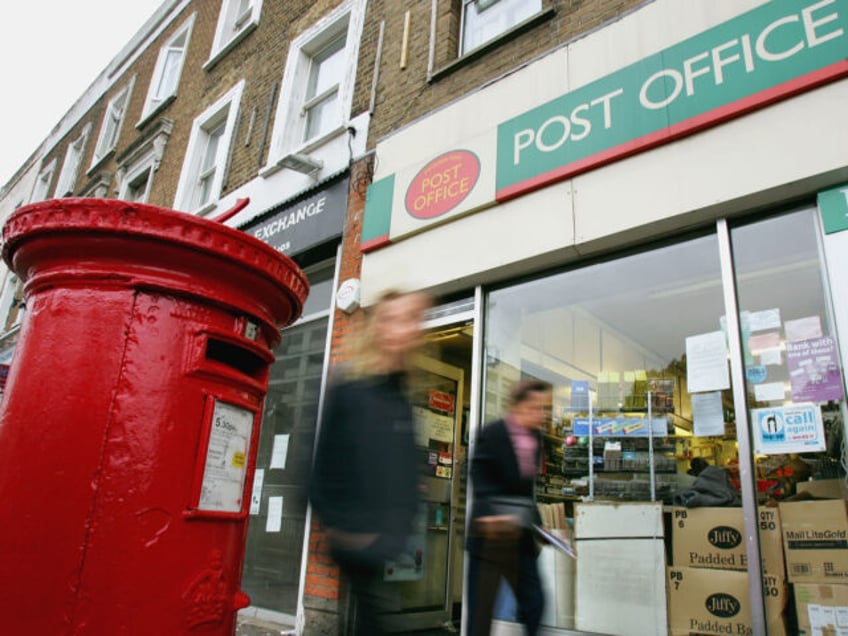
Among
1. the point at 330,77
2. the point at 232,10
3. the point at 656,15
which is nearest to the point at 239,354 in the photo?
the point at 656,15

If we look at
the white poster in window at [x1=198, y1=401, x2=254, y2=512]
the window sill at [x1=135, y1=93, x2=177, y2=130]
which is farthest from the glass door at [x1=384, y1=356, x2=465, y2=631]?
the window sill at [x1=135, y1=93, x2=177, y2=130]

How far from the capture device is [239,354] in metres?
2.99

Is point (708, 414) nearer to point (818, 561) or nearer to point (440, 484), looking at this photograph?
point (818, 561)

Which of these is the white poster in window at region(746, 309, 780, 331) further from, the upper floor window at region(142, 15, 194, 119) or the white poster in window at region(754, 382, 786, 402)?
the upper floor window at region(142, 15, 194, 119)

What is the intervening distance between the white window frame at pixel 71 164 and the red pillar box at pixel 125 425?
15.4m

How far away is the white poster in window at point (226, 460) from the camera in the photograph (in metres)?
2.51

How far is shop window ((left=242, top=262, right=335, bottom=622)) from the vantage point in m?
5.89

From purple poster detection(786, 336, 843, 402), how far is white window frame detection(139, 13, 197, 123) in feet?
40.9

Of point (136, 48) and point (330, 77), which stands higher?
point (136, 48)

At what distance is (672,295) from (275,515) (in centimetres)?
435

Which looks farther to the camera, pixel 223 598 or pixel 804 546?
pixel 804 546

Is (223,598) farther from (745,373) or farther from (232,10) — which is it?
(232,10)

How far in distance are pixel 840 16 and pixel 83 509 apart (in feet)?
15.2

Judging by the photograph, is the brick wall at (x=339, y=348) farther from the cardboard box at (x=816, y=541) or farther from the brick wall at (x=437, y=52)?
the cardboard box at (x=816, y=541)
